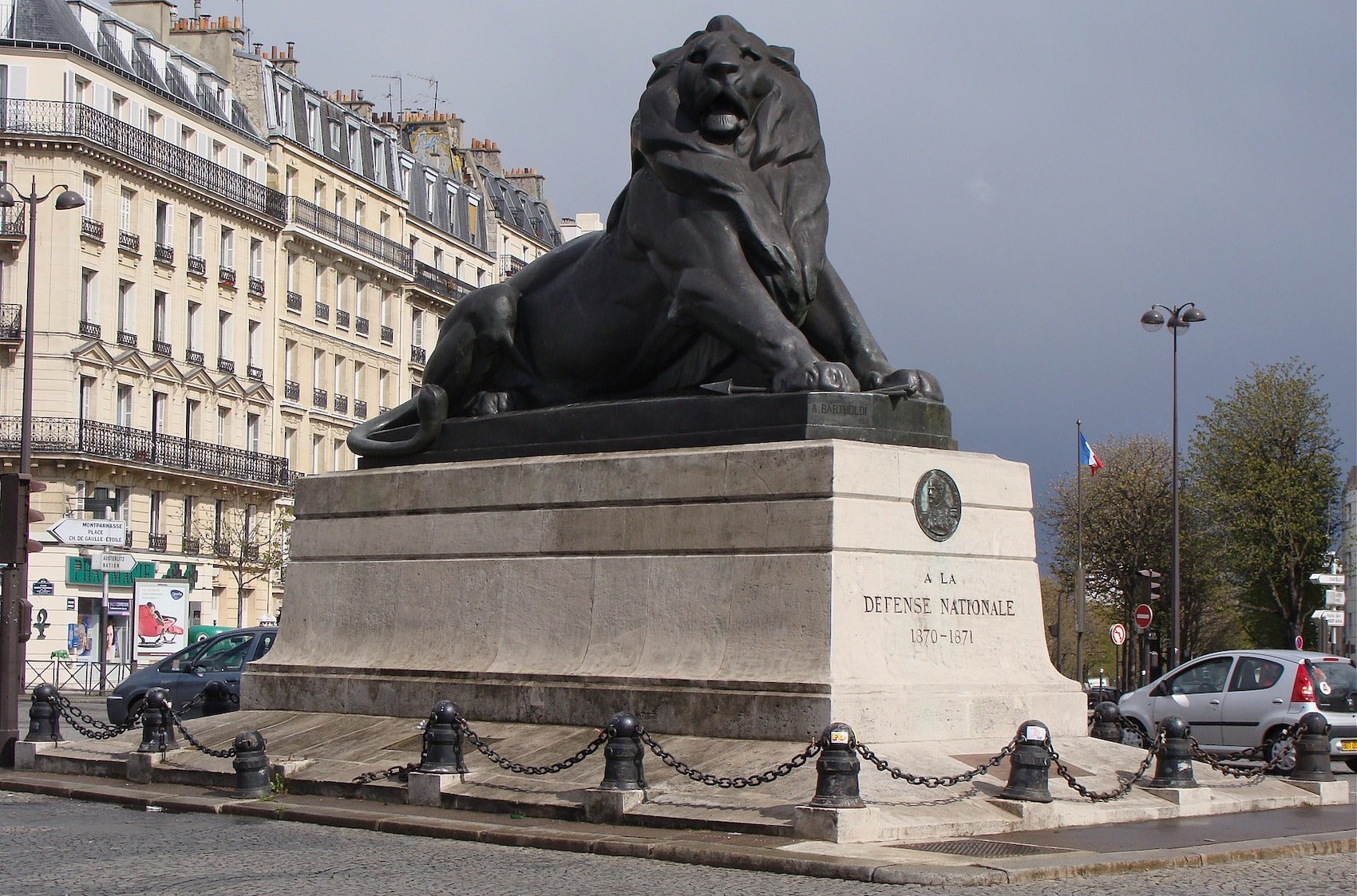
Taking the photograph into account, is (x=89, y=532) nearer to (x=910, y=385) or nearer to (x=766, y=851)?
(x=910, y=385)

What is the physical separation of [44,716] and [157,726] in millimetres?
1920

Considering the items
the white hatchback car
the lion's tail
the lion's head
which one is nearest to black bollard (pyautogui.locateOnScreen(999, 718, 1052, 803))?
the lion's head

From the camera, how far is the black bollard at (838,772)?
32.0ft

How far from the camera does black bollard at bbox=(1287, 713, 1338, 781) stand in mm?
12984

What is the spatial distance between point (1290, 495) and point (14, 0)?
37761mm

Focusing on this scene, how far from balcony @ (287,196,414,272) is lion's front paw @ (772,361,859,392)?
52.0m

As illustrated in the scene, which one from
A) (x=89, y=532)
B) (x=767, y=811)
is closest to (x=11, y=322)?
(x=89, y=532)

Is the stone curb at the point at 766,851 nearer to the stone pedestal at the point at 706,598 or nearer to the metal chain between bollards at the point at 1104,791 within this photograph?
the metal chain between bollards at the point at 1104,791

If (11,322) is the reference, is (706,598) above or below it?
below

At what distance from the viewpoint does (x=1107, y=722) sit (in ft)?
46.4

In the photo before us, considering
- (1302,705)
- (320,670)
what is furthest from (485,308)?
(1302,705)

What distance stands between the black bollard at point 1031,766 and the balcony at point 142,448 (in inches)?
1729

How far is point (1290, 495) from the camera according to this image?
176 feet

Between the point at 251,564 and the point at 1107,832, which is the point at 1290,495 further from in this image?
the point at 1107,832
